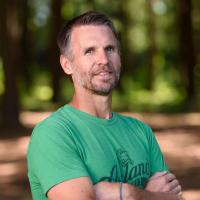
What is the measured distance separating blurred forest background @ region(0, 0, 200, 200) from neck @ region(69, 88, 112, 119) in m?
6.49

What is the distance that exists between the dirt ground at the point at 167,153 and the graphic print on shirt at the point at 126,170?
6.50m

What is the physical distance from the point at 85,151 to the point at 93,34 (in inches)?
22.7

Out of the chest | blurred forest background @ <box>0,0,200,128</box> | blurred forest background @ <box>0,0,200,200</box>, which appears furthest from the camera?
blurred forest background @ <box>0,0,200,128</box>

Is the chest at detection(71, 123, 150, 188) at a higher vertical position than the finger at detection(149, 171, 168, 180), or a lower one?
higher

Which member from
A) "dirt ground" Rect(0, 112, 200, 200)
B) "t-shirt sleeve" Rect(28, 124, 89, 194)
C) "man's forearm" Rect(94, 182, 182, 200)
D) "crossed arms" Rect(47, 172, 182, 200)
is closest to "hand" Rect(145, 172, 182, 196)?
"crossed arms" Rect(47, 172, 182, 200)

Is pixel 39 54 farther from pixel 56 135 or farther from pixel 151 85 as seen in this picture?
pixel 56 135

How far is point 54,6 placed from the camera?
27281 millimetres

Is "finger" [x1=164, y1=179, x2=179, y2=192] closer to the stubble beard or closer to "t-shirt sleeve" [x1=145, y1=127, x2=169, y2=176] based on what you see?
"t-shirt sleeve" [x1=145, y1=127, x2=169, y2=176]

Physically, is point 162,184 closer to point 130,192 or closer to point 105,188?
point 130,192

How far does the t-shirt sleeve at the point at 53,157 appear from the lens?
2955 millimetres

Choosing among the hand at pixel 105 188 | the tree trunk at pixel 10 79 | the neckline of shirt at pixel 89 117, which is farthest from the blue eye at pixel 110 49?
the tree trunk at pixel 10 79

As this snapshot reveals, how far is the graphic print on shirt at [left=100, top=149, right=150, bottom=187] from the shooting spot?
3.12m

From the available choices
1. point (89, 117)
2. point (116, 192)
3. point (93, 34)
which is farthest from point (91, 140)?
point (93, 34)

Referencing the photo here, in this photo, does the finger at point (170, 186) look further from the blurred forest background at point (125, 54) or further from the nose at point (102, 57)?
the blurred forest background at point (125, 54)
